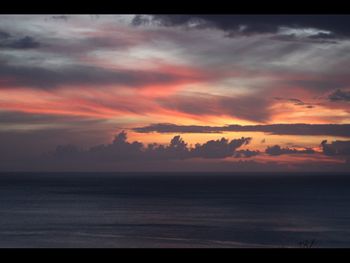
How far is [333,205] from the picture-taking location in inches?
1919

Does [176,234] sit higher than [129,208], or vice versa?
[129,208]

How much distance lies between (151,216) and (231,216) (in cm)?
624

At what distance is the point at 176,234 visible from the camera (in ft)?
97.1
